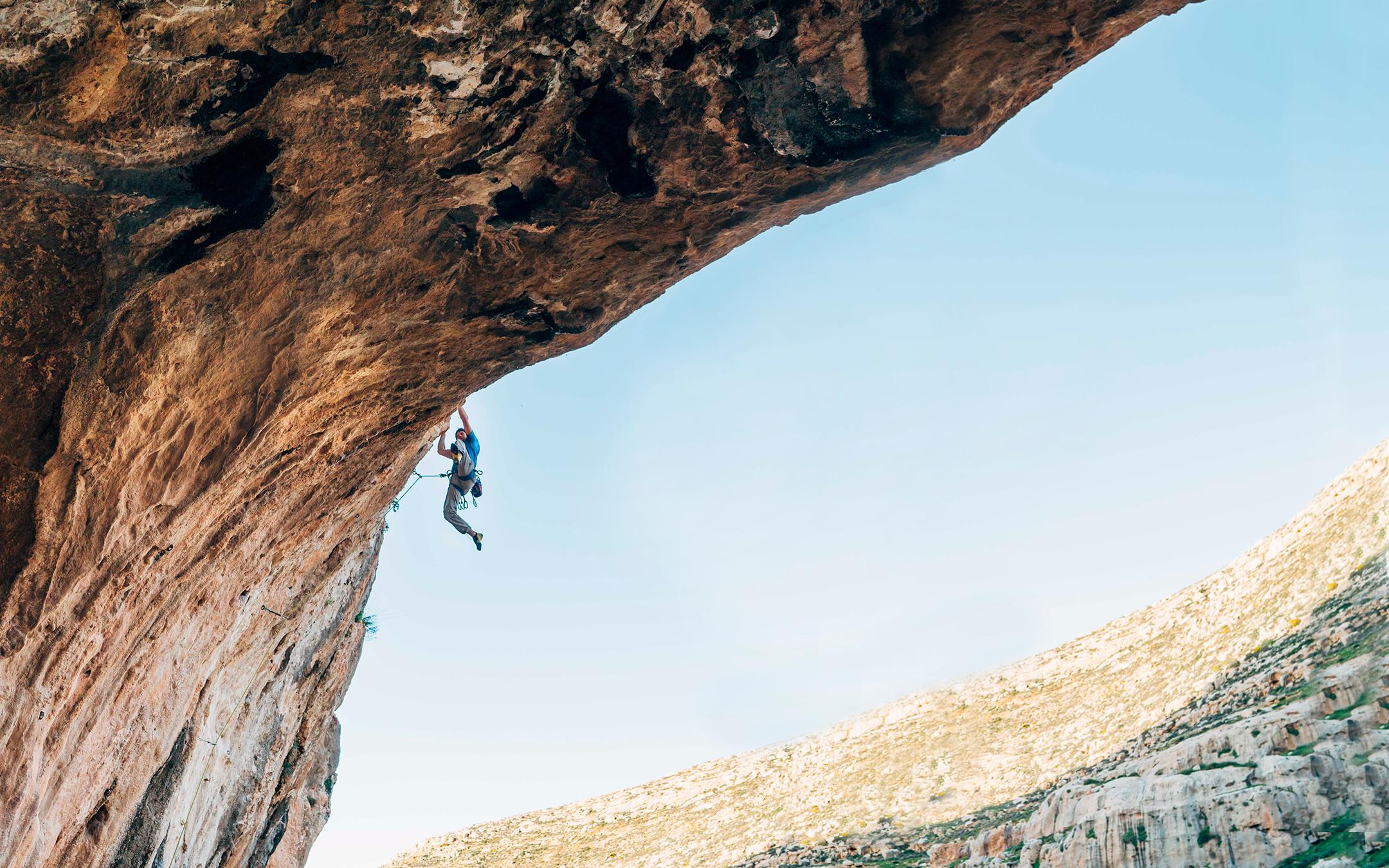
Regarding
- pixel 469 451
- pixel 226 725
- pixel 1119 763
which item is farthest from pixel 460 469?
pixel 1119 763

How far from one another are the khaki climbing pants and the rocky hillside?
17.6m

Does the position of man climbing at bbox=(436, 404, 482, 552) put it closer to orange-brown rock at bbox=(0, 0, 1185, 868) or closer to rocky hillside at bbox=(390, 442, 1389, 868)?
orange-brown rock at bbox=(0, 0, 1185, 868)

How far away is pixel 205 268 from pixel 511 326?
337cm

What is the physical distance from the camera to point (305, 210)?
8.25 m

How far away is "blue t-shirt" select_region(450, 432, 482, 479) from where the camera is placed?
15.2 m

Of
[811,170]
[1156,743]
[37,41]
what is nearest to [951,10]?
[811,170]

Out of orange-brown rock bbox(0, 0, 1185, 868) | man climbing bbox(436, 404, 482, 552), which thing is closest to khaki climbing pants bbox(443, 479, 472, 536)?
man climbing bbox(436, 404, 482, 552)

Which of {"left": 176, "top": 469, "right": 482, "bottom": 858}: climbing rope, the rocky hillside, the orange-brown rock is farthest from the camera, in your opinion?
the rocky hillside

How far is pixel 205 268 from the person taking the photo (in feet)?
26.8

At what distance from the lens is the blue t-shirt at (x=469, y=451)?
599 inches

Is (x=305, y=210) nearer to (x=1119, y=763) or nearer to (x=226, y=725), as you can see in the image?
(x=226, y=725)

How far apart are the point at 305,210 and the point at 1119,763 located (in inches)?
1221

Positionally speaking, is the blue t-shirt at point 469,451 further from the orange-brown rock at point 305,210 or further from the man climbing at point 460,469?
the orange-brown rock at point 305,210

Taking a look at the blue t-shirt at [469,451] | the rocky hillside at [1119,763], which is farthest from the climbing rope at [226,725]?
the rocky hillside at [1119,763]
